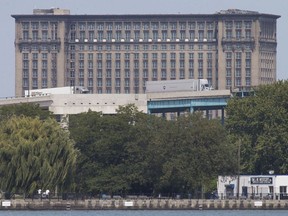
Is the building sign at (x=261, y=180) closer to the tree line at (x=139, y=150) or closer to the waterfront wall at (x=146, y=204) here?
the tree line at (x=139, y=150)

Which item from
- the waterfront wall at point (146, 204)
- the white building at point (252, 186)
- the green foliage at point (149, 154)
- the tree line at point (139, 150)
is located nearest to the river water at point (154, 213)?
the waterfront wall at point (146, 204)

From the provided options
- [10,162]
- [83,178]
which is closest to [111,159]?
[83,178]

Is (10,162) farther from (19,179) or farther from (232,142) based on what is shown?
(232,142)

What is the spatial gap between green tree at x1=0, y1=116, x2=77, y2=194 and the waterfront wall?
4.37 meters

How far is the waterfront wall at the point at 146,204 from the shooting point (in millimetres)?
156000

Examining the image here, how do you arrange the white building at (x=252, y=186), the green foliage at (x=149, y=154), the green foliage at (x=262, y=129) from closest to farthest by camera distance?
1. the green foliage at (x=149, y=154)
2. the white building at (x=252, y=186)
3. the green foliage at (x=262, y=129)

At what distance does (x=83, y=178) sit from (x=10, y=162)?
11.6 m

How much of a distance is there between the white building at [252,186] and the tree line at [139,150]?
1.13m

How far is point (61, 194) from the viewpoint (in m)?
162

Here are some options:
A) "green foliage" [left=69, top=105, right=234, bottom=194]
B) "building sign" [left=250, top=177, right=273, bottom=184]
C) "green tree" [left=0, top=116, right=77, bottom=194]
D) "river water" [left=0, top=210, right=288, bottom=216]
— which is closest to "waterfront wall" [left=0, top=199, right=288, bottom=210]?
"river water" [left=0, top=210, right=288, bottom=216]

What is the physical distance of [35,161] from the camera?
162250 millimetres

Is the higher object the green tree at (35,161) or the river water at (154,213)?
the green tree at (35,161)

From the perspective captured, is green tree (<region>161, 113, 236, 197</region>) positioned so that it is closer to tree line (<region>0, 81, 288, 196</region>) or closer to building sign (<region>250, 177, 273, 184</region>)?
tree line (<region>0, 81, 288, 196</region>)

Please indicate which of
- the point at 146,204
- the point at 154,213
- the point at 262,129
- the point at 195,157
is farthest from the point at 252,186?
the point at 154,213
